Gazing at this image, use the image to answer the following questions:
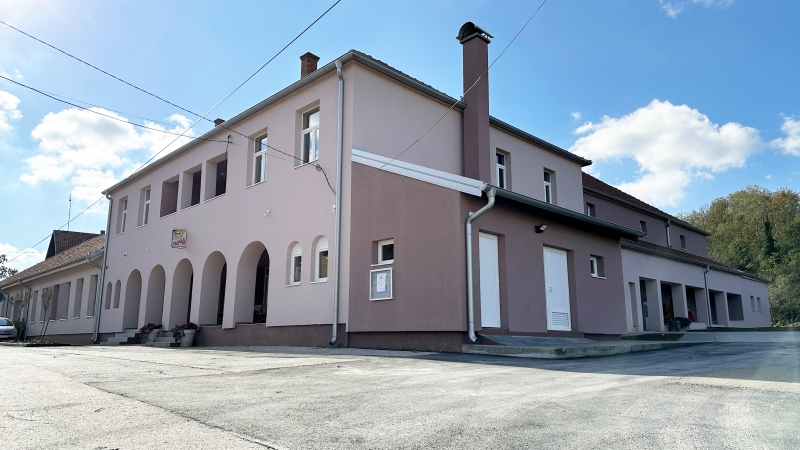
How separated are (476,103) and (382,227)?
A: 541cm

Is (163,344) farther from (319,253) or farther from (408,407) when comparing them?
(408,407)

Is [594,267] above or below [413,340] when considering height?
above

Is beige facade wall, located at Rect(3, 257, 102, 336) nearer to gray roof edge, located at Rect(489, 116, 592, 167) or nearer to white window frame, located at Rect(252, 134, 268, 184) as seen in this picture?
white window frame, located at Rect(252, 134, 268, 184)

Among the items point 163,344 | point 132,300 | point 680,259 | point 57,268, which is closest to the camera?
point 163,344

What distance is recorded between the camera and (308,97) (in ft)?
50.7

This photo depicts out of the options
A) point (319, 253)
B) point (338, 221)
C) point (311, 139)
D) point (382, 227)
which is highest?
point (311, 139)

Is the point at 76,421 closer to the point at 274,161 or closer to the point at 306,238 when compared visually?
the point at 306,238

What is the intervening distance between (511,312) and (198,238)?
11174 mm

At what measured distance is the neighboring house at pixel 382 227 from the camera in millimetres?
11977

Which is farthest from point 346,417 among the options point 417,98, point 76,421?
point 417,98

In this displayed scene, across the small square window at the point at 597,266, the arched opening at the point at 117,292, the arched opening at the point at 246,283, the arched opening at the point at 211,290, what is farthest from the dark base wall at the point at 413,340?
the arched opening at the point at 117,292

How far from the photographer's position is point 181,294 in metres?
20.3

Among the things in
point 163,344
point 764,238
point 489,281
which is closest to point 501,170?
point 489,281

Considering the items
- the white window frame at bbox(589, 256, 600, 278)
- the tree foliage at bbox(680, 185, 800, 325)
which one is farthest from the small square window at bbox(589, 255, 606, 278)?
the tree foliage at bbox(680, 185, 800, 325)
